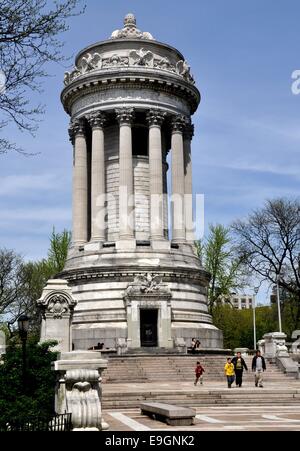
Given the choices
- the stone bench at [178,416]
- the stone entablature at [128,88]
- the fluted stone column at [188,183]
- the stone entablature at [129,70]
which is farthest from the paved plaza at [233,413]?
the stone entablature at [129,70]

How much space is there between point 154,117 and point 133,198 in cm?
731

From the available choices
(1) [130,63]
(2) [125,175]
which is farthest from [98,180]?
(1) [130,63]

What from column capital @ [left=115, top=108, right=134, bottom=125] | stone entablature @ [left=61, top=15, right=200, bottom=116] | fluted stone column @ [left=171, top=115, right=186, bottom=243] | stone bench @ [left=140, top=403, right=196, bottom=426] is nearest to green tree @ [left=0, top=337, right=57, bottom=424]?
stone bench @ [left=140, top=403, right=196, bottom=426]

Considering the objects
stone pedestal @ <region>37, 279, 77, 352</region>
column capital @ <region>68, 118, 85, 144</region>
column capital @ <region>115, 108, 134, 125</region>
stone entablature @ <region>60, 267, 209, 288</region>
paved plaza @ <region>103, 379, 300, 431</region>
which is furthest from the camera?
column capital @ <region>68, 118, 85, 144</region>

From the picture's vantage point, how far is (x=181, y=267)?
5262 centimetres

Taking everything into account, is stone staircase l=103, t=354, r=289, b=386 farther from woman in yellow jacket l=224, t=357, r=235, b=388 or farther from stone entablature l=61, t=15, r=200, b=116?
stone entablature l=61, t=15, r=200, b=116

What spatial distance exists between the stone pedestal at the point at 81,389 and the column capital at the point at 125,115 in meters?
41.3

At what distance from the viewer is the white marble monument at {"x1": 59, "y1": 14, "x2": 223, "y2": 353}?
164 ft

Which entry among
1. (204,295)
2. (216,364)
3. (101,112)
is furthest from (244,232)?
(216,364)

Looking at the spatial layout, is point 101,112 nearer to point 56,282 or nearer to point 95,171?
point 95,171

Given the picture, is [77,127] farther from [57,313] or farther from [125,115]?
[57,313]

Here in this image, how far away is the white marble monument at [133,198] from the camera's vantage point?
164 ft

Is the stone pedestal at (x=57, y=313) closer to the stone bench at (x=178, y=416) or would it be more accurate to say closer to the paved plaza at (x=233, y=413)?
the paved plaza at (x=233, y=413)

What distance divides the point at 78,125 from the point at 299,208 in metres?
22.7
